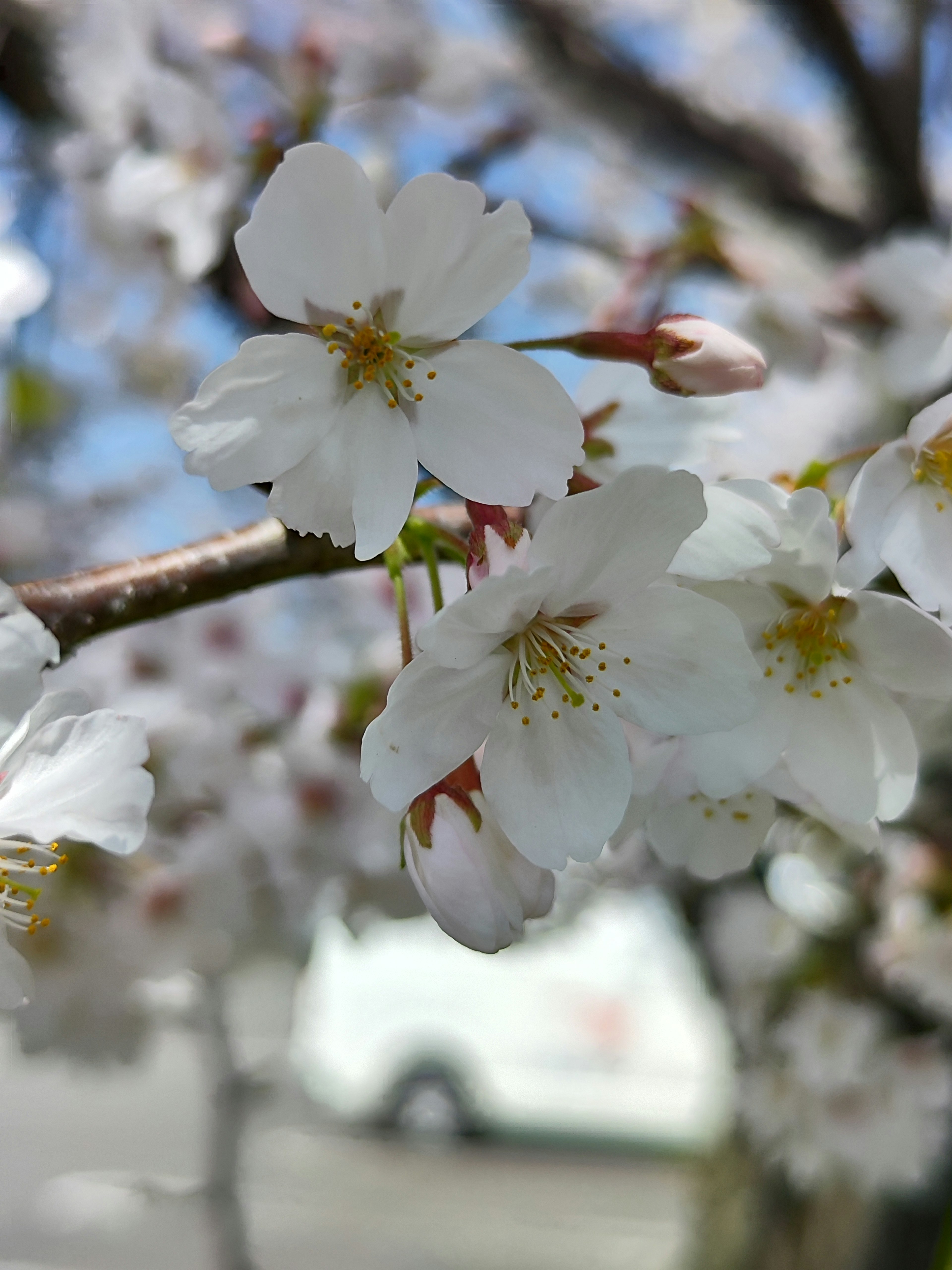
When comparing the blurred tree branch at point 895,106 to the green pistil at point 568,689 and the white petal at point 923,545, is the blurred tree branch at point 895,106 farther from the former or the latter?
the green pistil at point 568,689

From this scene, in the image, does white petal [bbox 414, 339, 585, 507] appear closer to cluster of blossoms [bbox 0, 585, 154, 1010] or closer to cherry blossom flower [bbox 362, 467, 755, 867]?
cherry blossom flower [bbox 362, 467, 755, 867]

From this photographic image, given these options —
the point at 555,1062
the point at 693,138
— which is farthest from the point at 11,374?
the point at 555,1062

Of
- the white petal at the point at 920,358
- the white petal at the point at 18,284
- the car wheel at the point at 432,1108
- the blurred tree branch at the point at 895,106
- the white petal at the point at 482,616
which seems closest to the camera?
the white petal at the point at 482,616

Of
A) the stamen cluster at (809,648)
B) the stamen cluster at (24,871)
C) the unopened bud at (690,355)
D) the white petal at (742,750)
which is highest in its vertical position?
the unopened bud at (690,355)

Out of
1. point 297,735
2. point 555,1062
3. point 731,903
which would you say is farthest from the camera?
point 555,1062

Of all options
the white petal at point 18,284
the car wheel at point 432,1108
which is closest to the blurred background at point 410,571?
the white petal at point 18,284

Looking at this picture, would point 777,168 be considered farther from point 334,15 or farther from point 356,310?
point 356,310
